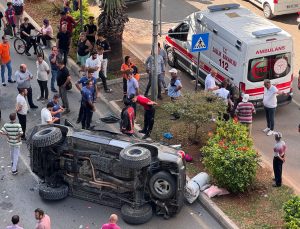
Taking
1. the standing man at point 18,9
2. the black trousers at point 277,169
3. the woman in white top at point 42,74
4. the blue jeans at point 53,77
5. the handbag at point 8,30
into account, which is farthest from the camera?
the standing man at point 18,9

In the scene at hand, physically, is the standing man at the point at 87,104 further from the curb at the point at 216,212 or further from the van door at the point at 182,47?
the van door at the point at 182,47

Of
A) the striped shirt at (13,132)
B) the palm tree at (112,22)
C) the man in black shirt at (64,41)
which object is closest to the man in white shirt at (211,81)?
the palm tree at (112,22)

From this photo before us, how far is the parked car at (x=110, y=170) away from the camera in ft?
40.9

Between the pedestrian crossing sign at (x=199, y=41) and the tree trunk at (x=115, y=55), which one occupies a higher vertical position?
the pedestrian crossing sign at (x=199, y=41)

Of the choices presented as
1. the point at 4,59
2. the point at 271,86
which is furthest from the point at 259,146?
the point at 4,59

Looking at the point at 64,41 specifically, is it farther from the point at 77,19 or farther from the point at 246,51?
the point at 246,51

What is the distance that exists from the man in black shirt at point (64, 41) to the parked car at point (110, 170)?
6.39 meters

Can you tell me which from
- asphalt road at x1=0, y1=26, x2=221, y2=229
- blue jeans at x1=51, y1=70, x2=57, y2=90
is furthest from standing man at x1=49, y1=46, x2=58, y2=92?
asphalt road at x1=0, y1=26, x2=221, y2=229

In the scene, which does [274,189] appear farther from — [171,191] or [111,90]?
[111,90]

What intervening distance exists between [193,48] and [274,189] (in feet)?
14.3

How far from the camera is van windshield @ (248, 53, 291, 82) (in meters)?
16.5

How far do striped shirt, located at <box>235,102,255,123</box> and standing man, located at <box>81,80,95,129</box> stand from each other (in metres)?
3.59

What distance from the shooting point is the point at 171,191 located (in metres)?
12.5

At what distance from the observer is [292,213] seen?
38.5 ft
